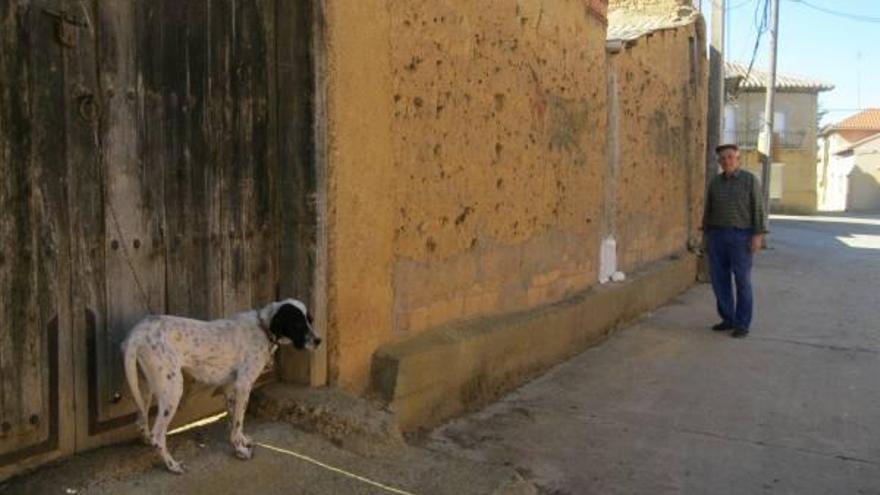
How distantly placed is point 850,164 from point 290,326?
6069cm

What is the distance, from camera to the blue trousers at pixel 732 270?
25.6ft

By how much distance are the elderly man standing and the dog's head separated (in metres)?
5.48

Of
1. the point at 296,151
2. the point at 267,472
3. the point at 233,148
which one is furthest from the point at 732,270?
the point at 267,472

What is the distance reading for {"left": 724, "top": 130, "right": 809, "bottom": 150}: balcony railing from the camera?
43.8 metres

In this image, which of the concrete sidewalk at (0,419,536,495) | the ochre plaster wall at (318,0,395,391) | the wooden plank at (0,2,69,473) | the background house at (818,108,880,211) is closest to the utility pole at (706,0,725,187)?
the ochre plaster wall at (318,0,395,391)

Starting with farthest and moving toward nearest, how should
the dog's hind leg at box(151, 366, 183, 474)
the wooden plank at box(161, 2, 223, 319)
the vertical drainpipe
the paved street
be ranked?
the vertical drainpipe, the paved street, the wooden plank at box(161, 2, 223, 319), the dog's hind leg at box(151, 366, 183, 474)

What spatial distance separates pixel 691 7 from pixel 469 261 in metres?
8.45

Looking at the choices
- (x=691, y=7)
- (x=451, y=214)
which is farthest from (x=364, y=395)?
(x=691, y=7)

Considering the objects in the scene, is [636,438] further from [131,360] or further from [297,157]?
[131,360]

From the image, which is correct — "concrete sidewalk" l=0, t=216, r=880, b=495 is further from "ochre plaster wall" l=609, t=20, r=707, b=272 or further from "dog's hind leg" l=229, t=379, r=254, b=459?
"ochre plaster wall" l=609, t=20, r=707, b=272

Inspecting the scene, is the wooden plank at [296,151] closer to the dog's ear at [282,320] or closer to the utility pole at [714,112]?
the dog's ear at [282,320]

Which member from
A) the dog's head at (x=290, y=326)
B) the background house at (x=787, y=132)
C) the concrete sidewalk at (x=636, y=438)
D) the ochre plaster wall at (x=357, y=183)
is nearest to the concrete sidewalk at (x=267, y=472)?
the concrete sidewalk at (x=636, y=438)

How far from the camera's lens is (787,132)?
148ft

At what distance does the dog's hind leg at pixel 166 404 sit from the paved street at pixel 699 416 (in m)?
1.79
